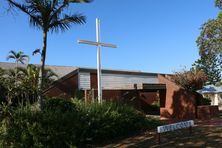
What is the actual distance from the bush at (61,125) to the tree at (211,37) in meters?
18.7

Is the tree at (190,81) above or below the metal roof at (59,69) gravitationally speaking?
below

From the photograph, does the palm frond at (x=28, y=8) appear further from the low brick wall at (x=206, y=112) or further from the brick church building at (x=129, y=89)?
the low brick wall at (x=206, y=112)

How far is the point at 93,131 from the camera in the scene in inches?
595

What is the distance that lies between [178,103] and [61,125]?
15.1 metres

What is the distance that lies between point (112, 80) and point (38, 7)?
28.8 m

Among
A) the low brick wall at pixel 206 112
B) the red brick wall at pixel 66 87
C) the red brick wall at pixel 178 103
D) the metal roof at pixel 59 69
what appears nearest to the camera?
the low brick wall at pixel 206 112

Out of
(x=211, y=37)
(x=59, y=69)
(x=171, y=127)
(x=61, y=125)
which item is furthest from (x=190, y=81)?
(x=61, y=125)

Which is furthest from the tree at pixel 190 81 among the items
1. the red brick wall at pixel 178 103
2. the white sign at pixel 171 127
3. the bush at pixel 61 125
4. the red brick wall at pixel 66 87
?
the white sign at pixel 171 127

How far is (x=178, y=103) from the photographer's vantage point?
2769cm

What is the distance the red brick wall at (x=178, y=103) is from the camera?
26641mm

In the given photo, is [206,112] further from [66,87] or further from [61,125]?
[66,87]

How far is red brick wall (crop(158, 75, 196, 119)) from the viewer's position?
1049 inches

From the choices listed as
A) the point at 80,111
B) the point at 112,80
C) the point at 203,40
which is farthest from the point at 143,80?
the point at 80,111

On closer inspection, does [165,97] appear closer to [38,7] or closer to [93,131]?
[93,131]
